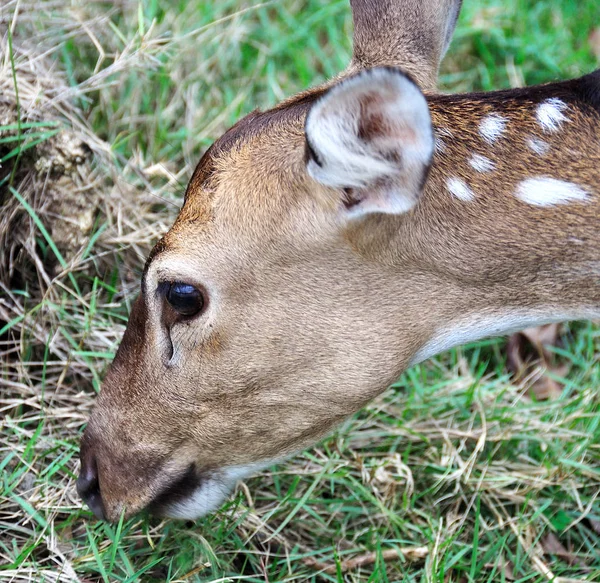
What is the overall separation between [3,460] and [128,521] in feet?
2.04

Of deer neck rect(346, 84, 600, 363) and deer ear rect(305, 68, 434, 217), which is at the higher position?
deer ear rect(305, 68, 434, 217)

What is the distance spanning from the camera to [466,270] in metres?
2.84

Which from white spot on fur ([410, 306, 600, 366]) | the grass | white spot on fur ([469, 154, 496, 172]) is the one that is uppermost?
white spot on fur ([469, 154, 496, 172])

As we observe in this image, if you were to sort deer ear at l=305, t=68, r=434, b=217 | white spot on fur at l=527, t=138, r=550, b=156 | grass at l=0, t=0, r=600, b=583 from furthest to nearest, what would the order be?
grass at l=0, t=0, r=600, b=583, white spot on fur at l=527, t=138, r=550, b=156, deer ear at l=305, t=68, r=434, b=217

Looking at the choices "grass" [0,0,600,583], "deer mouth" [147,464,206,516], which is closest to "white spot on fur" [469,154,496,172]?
"deer mouth" [147,464,206,516]

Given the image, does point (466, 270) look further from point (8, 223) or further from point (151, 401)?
point (8, 223)

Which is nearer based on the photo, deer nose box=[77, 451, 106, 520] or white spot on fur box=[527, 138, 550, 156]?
white spot on fur box=[527, 138, 550, 156]

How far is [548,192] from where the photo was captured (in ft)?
9.31

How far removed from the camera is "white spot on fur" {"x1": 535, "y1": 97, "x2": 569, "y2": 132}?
2.89m

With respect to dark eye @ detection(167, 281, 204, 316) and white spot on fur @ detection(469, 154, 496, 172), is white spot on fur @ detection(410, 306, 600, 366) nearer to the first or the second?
white spot on fur @ detection(469, 154, 496, 172)

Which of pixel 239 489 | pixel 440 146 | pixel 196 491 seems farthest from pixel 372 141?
pixel 239 489

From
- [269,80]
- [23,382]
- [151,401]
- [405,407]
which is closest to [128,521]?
[151,401]

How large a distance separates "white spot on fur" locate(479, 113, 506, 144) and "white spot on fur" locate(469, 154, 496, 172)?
6cm

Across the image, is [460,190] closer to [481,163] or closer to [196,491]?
[481,163]
